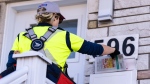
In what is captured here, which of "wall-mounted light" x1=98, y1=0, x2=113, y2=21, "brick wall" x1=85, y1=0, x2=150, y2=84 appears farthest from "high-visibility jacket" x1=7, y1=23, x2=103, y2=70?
"wall-mounted light" x1=98, y1=0, x2=113, y2=21

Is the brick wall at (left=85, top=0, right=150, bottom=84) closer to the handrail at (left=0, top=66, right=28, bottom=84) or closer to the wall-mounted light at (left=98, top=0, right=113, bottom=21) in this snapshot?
the wall-mounted light at (left=98, top=0, right=113, bottom=21)

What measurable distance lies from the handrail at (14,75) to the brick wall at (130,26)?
1449 mm

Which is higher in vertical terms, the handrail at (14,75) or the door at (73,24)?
the door at (73,24)

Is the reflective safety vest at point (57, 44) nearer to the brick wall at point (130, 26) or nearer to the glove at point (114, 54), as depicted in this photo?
the glove at point (114, 54)

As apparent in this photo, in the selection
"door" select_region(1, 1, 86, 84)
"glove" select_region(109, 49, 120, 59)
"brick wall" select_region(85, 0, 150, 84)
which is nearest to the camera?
"glove" select_region(109, 49, 120, 59)

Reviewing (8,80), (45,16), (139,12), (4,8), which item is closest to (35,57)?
(8,80)

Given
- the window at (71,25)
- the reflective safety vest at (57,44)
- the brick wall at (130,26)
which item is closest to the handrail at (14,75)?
the reflective safety vest at (57,44)

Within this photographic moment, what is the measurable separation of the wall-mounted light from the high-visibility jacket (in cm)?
86

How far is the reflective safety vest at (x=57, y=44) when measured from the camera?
4.32 meters

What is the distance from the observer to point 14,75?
3.81m

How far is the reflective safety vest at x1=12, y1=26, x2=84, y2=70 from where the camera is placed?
14.2 feet

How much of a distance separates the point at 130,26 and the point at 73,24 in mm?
901

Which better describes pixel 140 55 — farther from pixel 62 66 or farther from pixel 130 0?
pixel 62 66

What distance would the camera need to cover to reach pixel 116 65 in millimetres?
5074
